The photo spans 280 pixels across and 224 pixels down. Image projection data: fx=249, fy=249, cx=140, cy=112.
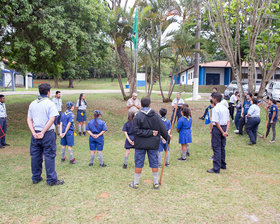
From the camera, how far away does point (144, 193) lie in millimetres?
4598

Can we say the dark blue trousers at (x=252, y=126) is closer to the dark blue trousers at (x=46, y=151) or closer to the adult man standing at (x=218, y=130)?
the adult man standing at (x=218, y=130)

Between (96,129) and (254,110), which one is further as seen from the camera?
(254,110)

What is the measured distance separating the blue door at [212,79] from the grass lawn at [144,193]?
26834mm

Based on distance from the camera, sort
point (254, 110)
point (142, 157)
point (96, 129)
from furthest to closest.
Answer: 1. point (254, 110)
2. point (96, 129)
3. point (142, 157)

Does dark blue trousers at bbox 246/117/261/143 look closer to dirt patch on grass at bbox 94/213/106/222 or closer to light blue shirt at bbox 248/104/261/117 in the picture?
light blue shirt at bbox 248/104/261/117

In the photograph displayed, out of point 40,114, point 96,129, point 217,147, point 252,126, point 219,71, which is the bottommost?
point 217,147

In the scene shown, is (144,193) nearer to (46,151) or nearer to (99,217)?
(99,217)

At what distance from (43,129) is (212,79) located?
31.3 meters

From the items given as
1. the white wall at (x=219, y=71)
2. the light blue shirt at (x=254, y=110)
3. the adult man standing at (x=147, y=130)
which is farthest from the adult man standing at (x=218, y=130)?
the white wall at (x=219, y=71)

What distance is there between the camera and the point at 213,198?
4441 millimetres

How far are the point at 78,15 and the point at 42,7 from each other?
154 centimetres

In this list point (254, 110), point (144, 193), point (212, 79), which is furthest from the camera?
point (212, 79)

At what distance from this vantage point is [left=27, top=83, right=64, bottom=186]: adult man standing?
15.3ft

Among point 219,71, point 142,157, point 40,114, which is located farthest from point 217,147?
point 219,71
